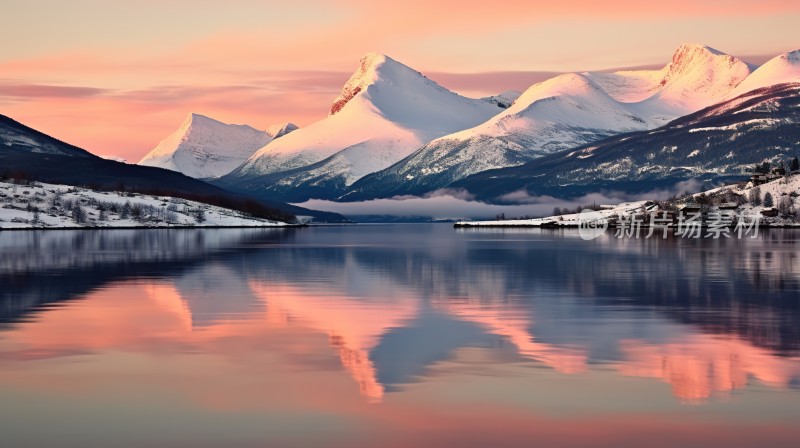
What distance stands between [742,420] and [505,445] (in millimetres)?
7252

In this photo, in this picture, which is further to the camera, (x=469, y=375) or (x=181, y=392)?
(x=469, y=375)

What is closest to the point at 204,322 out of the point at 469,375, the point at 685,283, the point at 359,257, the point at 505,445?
the point at 469,375

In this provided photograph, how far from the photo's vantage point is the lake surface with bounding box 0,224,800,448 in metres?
31.8

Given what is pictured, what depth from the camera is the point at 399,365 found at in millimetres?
43156

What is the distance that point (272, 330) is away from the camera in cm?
5541

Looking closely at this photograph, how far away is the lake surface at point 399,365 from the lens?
3181 cm

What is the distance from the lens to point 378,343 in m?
49.9

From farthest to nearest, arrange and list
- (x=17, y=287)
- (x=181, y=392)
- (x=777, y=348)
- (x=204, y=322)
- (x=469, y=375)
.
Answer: (x=17, y=287), (x=204, y=322), (x=777, y=348), (x=469, y=375), (x=181, y=392)

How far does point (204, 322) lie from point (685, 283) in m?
43.3

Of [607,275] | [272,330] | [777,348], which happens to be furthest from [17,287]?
[777,348]

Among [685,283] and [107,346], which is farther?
[685,283]

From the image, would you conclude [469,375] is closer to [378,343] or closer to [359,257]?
[378,343]

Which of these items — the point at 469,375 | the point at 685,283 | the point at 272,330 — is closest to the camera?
the point at 469,375

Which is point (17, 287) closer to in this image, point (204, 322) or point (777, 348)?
point (204, 322)
